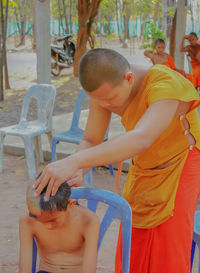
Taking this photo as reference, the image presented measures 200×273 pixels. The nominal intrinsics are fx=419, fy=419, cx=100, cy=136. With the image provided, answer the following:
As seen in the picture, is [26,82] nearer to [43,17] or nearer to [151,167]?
[43,17]

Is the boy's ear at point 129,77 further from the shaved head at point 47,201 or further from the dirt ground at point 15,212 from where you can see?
the dirt ground at point 15,212

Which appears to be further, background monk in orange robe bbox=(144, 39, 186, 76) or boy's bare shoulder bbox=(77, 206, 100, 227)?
background monk in orange robe bbox=(144, 39, 186, 76)

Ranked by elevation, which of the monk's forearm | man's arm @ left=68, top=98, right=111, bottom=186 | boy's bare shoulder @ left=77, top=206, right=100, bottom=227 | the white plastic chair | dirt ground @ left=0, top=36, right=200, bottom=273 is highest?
the monk's forearm

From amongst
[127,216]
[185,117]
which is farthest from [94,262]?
[185,117]

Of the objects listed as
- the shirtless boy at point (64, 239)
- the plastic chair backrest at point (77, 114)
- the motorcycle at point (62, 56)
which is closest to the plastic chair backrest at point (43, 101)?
the plastic chair backrest at point (77, 114)

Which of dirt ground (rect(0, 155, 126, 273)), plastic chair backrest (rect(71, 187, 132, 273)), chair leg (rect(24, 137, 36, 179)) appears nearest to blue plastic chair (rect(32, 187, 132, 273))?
plastic chair backrest (rect(71, 187, 132, 273))

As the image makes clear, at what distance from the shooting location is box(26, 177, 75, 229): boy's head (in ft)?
4.93

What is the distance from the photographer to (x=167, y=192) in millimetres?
1747

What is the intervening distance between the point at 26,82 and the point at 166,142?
9.68 metres

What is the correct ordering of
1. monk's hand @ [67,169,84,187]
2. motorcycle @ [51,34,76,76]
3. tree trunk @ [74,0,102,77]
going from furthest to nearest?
motorcycle @ [51,34,76,76]
tree trunk @ [74,0,102,77]
monk's hand @ [67,169,84,187]

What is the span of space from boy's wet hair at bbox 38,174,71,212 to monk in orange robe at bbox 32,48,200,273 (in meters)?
0.07

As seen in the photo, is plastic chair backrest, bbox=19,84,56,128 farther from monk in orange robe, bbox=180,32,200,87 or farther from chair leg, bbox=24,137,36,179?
monk in orange robe, bbox=180,32,200,87

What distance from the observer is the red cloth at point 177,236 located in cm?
175

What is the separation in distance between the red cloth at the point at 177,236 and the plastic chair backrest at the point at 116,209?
165mm
